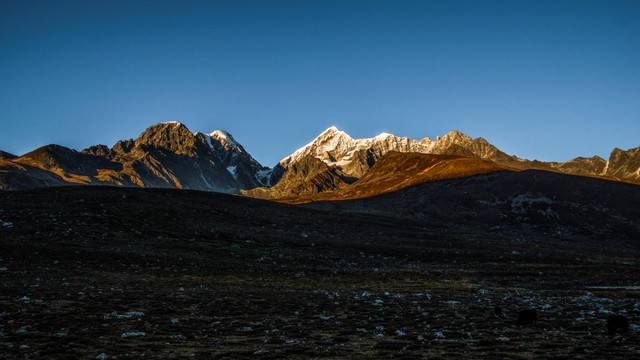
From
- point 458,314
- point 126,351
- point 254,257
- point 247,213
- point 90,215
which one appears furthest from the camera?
point 247,213

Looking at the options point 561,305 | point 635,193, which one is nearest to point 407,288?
point 561,305

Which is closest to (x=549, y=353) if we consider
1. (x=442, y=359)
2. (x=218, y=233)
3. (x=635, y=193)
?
(x=442, y=359)

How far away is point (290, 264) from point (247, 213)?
2882 cm

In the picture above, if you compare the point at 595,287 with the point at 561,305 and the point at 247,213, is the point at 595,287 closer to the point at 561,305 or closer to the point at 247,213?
the point at 561,305

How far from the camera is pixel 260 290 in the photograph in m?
25.0

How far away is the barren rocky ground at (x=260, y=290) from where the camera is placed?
1216cm

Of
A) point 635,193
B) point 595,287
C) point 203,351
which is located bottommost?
point 595,287

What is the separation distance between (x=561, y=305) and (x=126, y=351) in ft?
66.8

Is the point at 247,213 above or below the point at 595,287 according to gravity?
above

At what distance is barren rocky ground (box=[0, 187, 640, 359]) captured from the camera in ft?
39.9

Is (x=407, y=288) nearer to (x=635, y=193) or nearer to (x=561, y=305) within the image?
(x=561, y=305)

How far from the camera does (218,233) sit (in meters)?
50.9

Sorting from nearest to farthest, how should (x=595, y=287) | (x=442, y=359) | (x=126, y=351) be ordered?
(x=442, y=359) < (x=126, y=351) < (x=595, y=287)

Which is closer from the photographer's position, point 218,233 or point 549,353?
point 549,353
